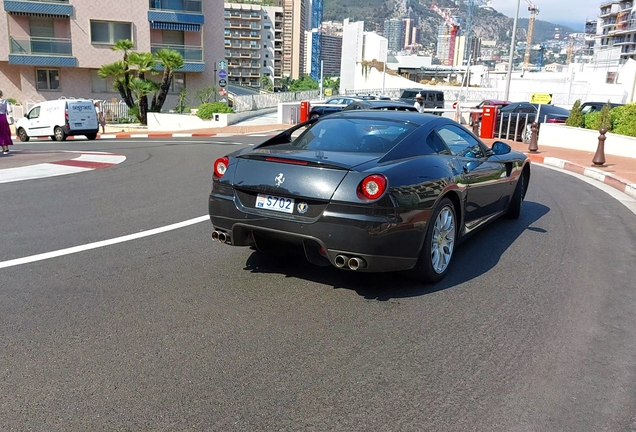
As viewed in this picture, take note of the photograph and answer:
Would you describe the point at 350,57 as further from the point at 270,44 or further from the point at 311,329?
the point at 311,329

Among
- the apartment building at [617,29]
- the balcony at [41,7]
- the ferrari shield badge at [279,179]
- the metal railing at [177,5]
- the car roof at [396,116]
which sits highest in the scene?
the apartment building at [617,29]

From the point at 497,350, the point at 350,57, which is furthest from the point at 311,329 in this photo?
the point at 350,57

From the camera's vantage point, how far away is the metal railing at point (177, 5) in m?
42.2

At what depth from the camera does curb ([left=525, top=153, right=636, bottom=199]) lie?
1103 centimetres

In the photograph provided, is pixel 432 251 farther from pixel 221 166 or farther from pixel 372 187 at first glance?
pixel 221 166

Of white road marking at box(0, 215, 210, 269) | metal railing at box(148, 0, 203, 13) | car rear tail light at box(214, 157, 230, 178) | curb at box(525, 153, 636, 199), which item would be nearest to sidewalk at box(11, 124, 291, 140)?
metal railing at box(148, 0, 203, 13)

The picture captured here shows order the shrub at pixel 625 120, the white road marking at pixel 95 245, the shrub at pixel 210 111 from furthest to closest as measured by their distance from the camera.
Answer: the shrub at pixel 210 111 < the shrub at pixel 625 120 < the white road marking at pixel 95 245

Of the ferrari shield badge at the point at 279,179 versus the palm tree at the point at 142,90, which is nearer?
the ferrari shield badge at the point at 279,179

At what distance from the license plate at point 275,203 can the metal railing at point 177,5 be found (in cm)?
4177

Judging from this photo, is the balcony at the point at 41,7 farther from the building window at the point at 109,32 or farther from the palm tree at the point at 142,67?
the palm tree at the point at 142,67

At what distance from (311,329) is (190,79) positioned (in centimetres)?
4319

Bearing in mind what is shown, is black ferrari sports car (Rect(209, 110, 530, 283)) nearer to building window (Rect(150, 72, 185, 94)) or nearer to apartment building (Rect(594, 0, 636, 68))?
building window (Rect(150, 72, 185, 94))

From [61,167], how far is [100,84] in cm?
3324

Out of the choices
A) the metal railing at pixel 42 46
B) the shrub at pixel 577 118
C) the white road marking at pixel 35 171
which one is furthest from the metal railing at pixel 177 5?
the white road marking at pixel 35 171
